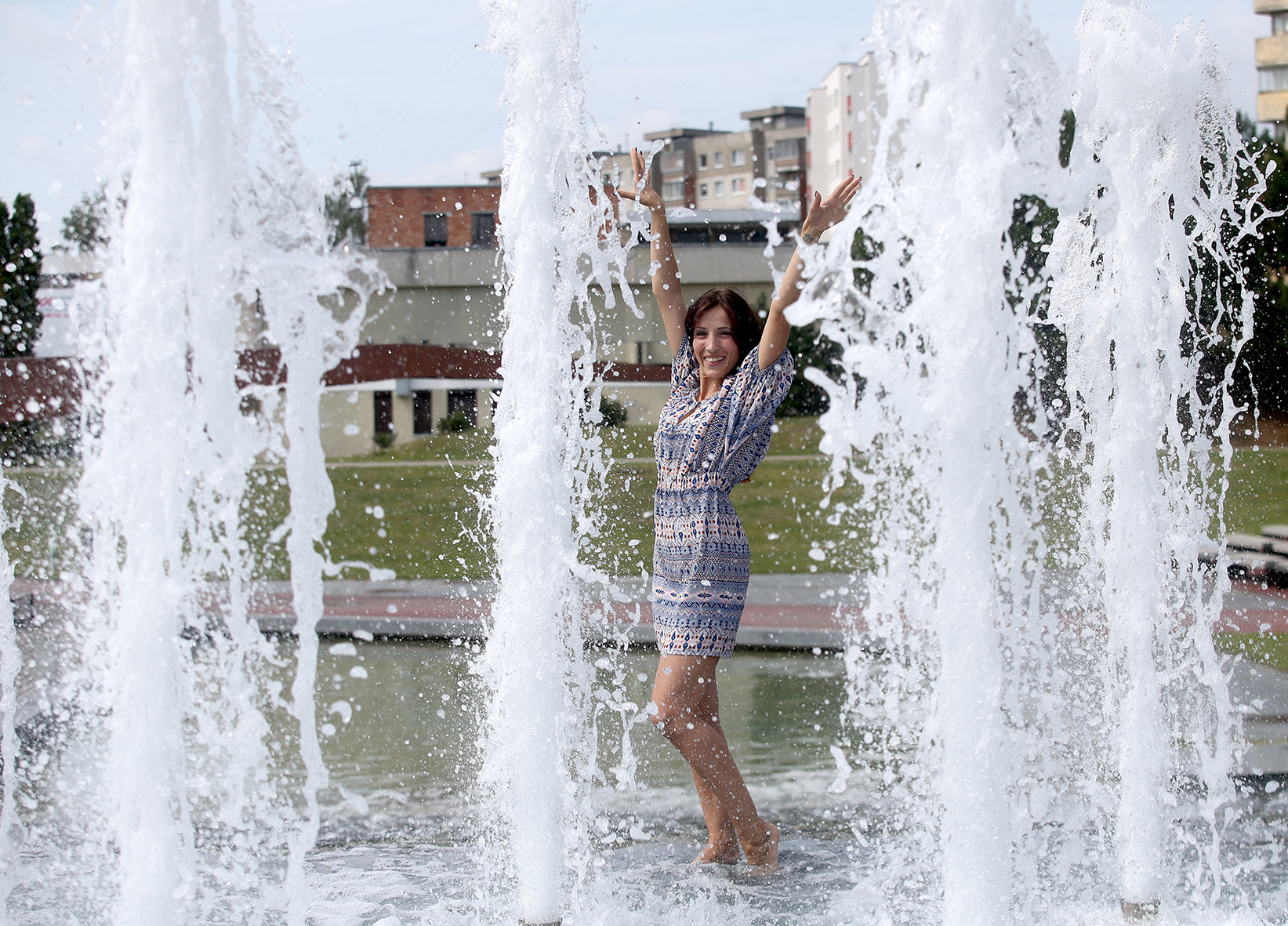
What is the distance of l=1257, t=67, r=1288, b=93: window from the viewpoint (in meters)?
41.2

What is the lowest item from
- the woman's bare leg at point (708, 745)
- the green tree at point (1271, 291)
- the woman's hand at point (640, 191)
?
the woman's bare leg at point (708, 745)

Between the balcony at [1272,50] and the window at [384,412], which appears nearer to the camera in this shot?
the window at [384,412]

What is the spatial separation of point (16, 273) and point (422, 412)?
13.4m

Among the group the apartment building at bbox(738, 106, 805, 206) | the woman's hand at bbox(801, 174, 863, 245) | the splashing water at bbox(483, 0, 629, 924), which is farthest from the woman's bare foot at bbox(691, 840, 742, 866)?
the apartment building at bbox(738, 106, 805, 206)

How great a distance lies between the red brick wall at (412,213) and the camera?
38.5m

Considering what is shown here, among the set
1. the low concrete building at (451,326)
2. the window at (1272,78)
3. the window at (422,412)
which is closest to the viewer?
the low concrete building at (451,326)

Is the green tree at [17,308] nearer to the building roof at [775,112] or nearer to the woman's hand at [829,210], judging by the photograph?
the woman's hand at [829,210]

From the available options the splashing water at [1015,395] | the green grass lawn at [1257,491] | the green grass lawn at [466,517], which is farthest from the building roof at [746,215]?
the splashing water at [1015,395]

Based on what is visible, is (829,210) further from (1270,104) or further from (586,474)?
(1270,104)

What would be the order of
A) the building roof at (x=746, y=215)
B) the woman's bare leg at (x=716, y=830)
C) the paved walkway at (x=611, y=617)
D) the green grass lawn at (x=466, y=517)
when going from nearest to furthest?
the woman's bare leg at (x=716, y=830), the paved walkway at (x=611, y=617), the green grass lawn at (x=466, y=517), the building roof at (x=746, y=215)

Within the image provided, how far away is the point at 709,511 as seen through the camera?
139 inches

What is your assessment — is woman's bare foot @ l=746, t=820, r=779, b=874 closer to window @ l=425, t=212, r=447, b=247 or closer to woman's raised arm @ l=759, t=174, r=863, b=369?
woman's raised arm @ l=759, t=174, r=863, b=369

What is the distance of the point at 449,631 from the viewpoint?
7.98 metres

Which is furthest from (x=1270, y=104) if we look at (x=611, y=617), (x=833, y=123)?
(x=611, y=617)
